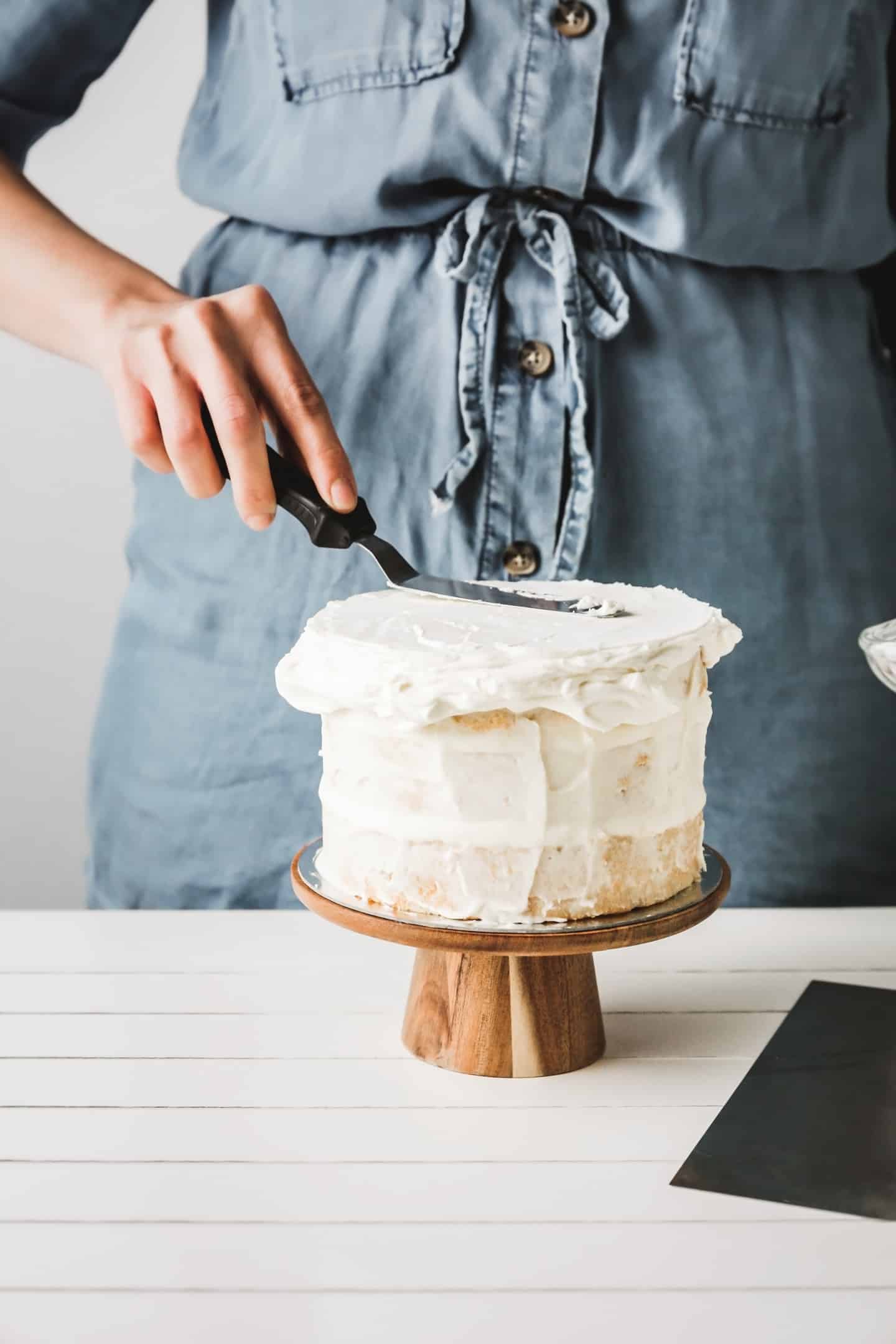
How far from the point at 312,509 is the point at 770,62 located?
1.78ft

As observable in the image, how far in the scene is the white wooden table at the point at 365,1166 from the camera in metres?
0.70

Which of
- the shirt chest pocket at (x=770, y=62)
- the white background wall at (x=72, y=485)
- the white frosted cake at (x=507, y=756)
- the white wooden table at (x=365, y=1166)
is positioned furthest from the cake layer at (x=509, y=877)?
the white background wall at (x=72, y=485)

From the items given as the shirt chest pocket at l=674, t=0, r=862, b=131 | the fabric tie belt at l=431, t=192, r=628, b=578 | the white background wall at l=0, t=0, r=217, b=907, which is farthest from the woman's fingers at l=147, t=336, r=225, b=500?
the white background wall at l=0, t=0, r=217, b=907

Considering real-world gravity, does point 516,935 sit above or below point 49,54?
below

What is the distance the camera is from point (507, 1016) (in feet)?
3.07

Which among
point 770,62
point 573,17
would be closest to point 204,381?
point 573,17

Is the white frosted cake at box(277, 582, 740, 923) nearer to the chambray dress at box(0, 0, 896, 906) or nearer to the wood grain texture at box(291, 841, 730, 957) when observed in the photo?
the wood grain texture at box(291, 841, 730, 957)

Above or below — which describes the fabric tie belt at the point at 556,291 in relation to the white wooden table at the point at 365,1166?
above

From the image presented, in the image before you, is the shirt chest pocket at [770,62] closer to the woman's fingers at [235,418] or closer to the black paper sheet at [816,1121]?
the woman's fingers at [235,418]

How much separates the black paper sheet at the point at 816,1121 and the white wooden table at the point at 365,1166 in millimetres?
17

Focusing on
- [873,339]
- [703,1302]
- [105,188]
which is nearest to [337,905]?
[703,1302]

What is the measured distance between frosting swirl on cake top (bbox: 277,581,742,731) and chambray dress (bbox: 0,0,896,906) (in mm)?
266

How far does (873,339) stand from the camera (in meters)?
1.30

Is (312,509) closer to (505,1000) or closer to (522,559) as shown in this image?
(522,559)
